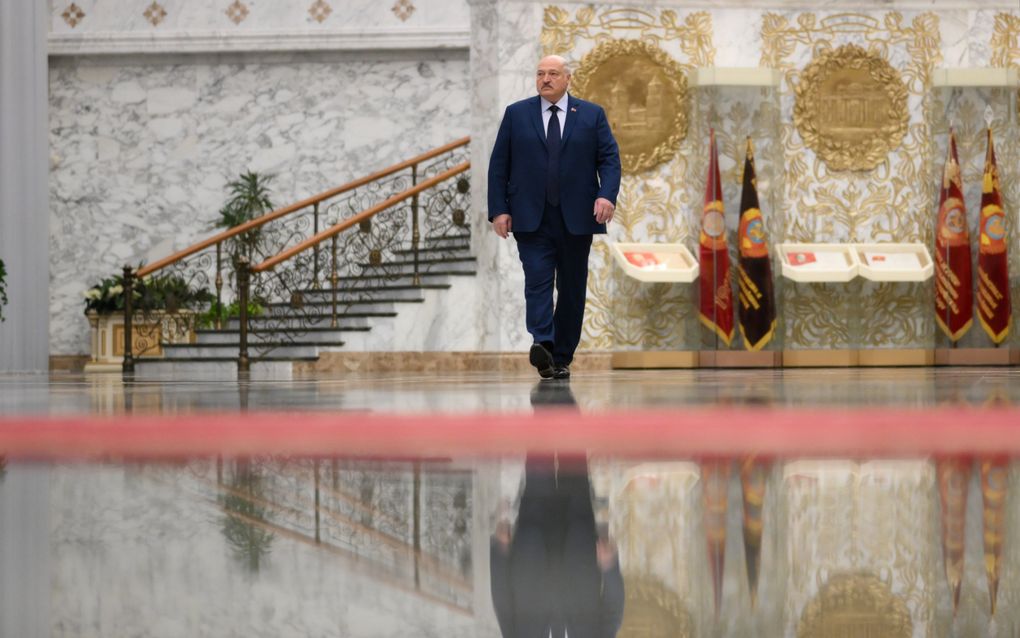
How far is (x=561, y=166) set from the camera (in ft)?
21.8

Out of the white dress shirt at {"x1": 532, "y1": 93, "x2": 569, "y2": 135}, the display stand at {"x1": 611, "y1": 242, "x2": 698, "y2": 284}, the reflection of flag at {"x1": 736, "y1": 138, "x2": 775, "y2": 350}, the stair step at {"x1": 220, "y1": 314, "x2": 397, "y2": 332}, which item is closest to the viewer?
the white dress shirt at {"x1": 532, "y1": 93, "x2": 569, "y2": 135}

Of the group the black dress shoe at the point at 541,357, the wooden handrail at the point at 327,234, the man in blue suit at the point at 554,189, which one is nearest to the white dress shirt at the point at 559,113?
the man in blue suit at the point at 554,189

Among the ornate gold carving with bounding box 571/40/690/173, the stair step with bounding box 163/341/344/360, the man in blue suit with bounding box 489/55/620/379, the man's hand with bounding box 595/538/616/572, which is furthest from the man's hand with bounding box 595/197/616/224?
the stair step with bounding box 163/341/344/360

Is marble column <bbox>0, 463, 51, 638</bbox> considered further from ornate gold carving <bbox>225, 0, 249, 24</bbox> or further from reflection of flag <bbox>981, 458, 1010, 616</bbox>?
ornate gold carving <bbox>225, 0, 249, 24</bbox>

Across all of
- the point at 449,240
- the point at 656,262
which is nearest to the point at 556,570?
the point at 656,262

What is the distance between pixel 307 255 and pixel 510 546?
13.3m

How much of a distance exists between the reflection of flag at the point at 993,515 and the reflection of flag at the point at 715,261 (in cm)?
901

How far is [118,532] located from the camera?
4.70 feet

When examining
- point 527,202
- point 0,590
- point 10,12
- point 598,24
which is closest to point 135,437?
point 0,590

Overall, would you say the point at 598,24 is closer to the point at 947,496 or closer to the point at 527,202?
the point at 527,202

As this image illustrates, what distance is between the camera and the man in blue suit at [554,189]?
6.62 metres

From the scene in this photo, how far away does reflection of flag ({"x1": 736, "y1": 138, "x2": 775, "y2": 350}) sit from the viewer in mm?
11047

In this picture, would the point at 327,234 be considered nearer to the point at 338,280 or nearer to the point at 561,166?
the point at 338,280

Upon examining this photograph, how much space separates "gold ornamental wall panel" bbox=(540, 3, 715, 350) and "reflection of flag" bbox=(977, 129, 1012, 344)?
7.85 ft
